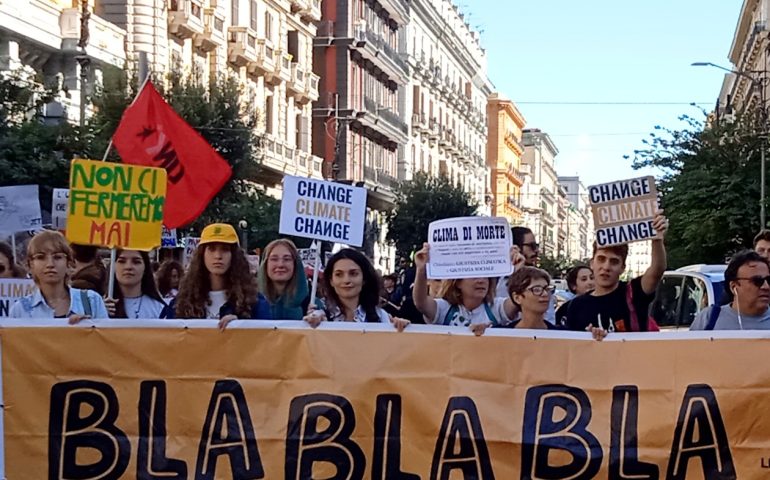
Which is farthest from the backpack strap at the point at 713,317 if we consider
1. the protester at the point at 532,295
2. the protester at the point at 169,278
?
the protester at the point at 169,278

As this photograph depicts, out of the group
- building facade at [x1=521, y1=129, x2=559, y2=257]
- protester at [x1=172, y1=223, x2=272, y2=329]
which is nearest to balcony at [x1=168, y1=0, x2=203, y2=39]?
protester at [x1=172, y1=223, x2=272, y2=329]

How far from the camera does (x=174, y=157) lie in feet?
29.3

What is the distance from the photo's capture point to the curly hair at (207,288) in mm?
6891

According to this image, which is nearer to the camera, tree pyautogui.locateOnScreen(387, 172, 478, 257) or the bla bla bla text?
the bla bla bla text

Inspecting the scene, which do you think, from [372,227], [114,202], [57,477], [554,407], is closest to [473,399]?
[554,407]

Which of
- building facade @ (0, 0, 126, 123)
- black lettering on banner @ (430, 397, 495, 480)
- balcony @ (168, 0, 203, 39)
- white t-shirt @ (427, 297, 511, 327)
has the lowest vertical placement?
black lettering on banner @ (430, 397, 495, 480)

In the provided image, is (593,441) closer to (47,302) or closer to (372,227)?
(47,302)

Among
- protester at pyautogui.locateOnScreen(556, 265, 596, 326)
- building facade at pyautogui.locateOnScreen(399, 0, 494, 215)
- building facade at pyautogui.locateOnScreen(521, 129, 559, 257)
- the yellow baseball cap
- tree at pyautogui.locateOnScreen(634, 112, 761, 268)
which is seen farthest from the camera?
building facade at pyautogui.locateOnScreen(521, 129, 559, 257)

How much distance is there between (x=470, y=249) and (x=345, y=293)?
86 centimetres

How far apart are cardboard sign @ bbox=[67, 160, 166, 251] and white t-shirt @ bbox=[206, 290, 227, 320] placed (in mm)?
495

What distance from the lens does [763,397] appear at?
19.4 ft

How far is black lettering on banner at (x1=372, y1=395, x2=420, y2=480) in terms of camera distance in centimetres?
601

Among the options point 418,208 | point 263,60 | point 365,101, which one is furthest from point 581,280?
point 418,208

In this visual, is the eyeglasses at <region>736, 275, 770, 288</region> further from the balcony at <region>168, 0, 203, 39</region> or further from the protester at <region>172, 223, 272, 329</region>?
the balcony at <region>168, 0, 203, 39</region>
